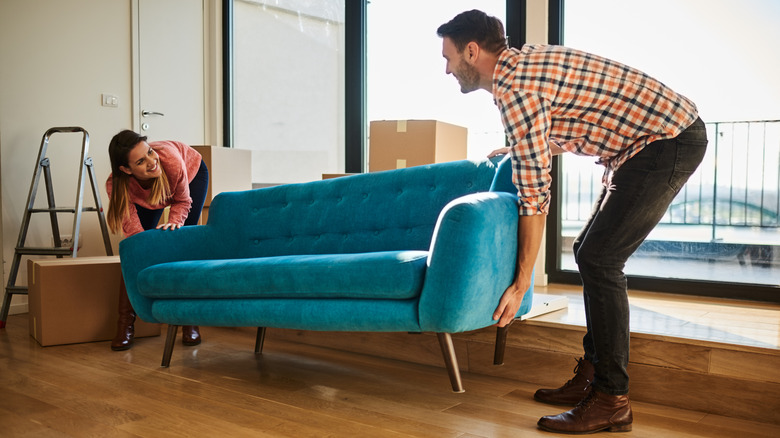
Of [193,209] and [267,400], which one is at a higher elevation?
[193,209]

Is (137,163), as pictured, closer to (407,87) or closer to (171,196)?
(171,196)

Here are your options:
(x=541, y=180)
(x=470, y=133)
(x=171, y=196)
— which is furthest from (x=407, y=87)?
(x=541, y=180)

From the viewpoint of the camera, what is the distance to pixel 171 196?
3092 millimetres

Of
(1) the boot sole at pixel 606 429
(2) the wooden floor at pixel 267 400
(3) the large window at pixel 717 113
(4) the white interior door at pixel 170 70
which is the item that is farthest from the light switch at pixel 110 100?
(1) the boot sole at pixel 606 429

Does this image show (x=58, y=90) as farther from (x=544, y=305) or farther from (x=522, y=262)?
(x=522, y=262)

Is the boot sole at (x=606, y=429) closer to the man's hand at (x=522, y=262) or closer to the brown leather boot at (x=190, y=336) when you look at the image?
the man's hand at (x=522, y=262)

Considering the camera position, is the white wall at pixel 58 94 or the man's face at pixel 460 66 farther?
the white wall at pixel 58 94

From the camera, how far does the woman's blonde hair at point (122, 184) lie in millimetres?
2848

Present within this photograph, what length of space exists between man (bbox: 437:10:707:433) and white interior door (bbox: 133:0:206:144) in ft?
11.3

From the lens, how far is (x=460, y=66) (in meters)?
1.85

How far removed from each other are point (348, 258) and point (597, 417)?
0.88 m

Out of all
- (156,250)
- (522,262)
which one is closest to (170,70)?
(156,250)

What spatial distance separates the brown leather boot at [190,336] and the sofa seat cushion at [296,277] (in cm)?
55

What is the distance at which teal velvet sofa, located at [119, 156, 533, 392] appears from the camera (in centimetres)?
194
